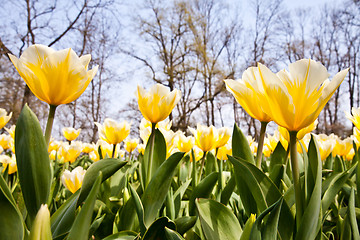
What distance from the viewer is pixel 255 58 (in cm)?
1783

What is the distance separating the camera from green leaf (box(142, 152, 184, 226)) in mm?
811

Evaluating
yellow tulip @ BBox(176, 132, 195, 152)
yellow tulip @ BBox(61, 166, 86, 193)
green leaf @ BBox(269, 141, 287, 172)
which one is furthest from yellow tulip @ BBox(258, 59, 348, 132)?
yellow tulip @ BBox(176, 132, 195, 152)

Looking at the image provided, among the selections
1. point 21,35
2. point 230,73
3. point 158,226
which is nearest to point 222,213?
point 158,226

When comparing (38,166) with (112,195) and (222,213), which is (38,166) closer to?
(222,213)

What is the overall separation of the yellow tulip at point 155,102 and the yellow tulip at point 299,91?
0.52 meters

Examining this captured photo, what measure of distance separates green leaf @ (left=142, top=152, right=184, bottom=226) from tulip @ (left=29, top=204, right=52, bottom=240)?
37 centimetres

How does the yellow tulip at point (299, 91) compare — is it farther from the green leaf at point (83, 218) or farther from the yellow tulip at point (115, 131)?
the yellow tulip at point (115, 131)

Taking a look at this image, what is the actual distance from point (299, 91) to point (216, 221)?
36cm

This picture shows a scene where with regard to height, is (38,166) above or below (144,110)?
below

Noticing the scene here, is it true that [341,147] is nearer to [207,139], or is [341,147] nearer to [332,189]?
[207,139]

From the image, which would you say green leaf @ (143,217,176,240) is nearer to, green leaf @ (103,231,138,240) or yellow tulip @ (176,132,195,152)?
green leaf @ (103,231,138,240)

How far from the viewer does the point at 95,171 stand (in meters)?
0.66

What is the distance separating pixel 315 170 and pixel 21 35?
→ 1236 cm

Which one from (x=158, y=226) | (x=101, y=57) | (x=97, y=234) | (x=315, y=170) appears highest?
(x=101, y=57)
